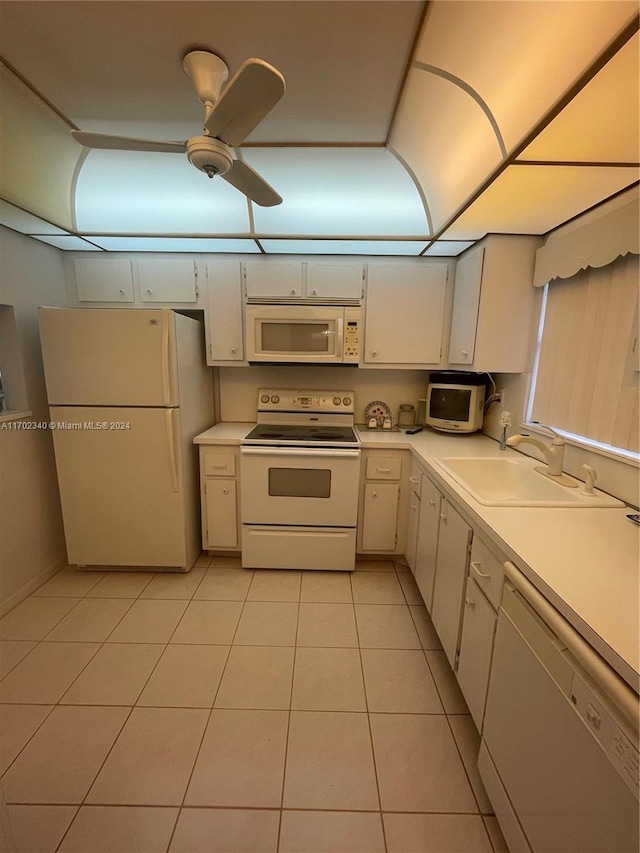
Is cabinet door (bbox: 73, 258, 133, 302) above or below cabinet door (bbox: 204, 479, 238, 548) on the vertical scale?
above

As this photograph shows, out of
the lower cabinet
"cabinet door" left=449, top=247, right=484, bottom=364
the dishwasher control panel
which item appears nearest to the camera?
the dishwasher control panel

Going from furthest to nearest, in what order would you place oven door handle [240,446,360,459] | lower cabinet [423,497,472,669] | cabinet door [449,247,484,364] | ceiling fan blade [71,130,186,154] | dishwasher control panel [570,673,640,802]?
1. oven door handle [240,446,360,459]
2. cabinet door [449,247,484,364]
3. lower cabinet [423,497,472,669]
4. ceiling fan blade [71,130,186,154]
5. dishwasher control panel [570,673,640,802]

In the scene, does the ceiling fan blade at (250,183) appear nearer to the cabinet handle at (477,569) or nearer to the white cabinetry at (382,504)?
the white cabinetry at (382,504)

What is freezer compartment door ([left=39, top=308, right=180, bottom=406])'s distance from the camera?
79.3 inches

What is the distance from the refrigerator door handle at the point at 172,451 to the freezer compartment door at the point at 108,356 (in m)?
0.10

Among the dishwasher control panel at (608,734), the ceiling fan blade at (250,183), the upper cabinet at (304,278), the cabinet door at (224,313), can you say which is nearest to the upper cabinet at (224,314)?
the cabinet door at (224,313)

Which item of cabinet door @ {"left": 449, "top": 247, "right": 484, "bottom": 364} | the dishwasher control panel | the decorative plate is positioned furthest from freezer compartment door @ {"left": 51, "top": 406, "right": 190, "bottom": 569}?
the dishwasher control panel

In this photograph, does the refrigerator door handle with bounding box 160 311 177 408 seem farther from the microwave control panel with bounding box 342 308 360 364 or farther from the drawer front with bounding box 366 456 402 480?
the drawer front with bounding box 366 456 402 480

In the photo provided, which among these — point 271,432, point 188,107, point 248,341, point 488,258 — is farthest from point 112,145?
point 488,258

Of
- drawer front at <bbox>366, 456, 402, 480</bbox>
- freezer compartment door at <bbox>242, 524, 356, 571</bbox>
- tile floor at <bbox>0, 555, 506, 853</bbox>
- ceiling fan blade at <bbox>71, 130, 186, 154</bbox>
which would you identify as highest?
ceiling fan blade at <bbox>71, 130, 186, 154</bbox>

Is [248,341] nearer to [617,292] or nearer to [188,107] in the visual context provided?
[188,107]

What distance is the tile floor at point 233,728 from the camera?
1.09 meters

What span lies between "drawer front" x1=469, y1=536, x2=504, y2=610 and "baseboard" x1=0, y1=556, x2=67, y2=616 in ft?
8.42

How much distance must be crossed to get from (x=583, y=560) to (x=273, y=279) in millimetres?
2338
